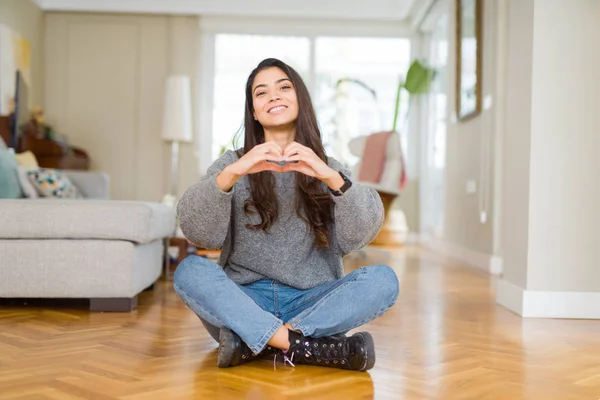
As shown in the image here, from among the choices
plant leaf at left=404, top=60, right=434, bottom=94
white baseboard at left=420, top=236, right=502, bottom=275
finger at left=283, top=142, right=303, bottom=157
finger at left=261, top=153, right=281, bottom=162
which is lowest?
white baseboard at left=420, top=236, right=502, bottom=275

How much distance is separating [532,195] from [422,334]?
2.73ft

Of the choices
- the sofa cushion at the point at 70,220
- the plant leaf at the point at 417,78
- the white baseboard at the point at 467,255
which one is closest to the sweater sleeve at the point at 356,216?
the sofa cushion at the point at 70,220

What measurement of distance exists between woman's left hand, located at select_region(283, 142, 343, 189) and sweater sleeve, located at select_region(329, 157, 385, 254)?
0.07m

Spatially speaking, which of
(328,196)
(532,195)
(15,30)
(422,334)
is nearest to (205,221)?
(328,196)

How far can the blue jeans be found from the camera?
1.72 metres

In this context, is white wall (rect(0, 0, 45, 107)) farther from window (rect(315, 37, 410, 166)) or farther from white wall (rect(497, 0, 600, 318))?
white wall (rect(497, 0, 600, 318))

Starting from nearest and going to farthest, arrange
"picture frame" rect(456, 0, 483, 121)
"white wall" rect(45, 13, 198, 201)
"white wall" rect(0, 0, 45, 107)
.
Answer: "picture frame" rect(456, 0, 483, 121)
"white wall" rect(0, 0, 45, 107)
"white wall" rect(45, 13, 198, 201)

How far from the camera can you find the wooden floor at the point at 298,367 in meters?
1.56

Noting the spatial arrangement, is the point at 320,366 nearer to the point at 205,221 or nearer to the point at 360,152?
the point at 205,221

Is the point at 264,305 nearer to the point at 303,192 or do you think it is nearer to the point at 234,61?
the point at 303,192

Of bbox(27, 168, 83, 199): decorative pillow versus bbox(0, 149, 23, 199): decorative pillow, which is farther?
bbox(27, 168, 83, 199): decorative pillow

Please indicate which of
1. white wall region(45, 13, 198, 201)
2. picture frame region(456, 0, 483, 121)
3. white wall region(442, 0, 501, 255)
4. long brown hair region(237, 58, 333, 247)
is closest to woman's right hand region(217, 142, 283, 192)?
long brown hair region(237, 58, 333, 247)

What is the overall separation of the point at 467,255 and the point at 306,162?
394 cm

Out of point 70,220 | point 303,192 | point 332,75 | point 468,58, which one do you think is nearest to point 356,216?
point 303,192
